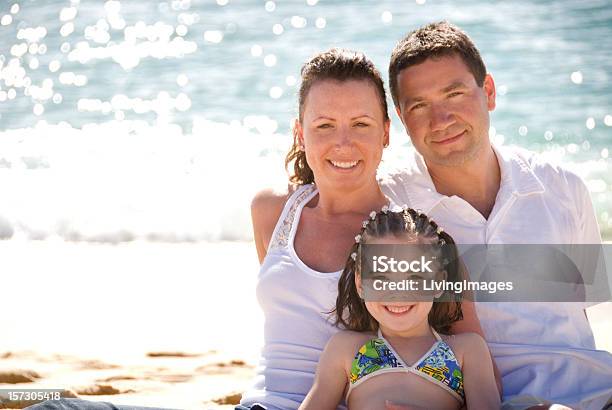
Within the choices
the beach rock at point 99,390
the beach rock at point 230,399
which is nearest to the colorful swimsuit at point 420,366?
the beach rock at point 230,399

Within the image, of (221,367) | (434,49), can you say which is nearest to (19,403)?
(221,367)

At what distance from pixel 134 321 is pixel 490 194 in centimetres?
285

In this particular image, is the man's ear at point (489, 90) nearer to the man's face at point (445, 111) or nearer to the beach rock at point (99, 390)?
the man's face at point (445, 111)

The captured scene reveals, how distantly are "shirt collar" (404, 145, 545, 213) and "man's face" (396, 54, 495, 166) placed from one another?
7 cm

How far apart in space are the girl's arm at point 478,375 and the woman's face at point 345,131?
0.58m

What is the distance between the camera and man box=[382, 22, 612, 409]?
2.72 metres

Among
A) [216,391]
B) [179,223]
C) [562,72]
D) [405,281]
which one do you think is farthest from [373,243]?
[562,72]

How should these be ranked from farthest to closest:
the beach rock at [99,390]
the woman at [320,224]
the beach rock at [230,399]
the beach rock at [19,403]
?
the beach rock at [99,390], the beach rock at [230,399], the beach rock at [19,403], the woman at [320,224]

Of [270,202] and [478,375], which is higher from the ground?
[270,202]

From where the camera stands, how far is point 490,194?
2.98 meters

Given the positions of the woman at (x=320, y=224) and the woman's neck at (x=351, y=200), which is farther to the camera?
the woman's neck at (x=351, y=200)

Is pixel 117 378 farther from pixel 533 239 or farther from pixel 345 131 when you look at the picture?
pixel 533 239

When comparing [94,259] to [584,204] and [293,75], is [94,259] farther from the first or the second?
[293,75]

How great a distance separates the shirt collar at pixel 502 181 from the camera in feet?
9.48
